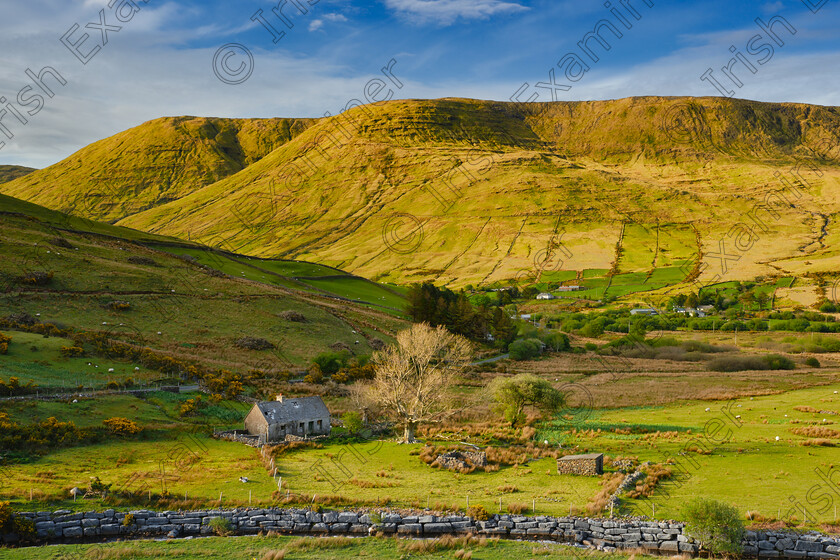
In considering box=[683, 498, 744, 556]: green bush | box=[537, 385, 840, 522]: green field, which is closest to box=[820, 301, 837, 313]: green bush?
box=[537, 385, 840, 522]: green field

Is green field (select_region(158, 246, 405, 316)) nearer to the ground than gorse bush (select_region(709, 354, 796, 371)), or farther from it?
farther from it

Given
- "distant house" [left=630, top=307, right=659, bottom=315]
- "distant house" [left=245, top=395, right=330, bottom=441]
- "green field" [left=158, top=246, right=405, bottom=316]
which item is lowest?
"distant house" [left=245, top=395, right=330, bottom=441]

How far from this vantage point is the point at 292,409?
4766 centimetres

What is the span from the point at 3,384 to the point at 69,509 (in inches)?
814

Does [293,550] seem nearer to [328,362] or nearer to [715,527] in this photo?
[715,527]

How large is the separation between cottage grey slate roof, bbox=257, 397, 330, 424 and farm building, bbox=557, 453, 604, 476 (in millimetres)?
21558

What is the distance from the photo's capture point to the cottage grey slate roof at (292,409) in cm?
4617

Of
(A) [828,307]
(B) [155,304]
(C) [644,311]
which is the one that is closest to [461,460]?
(B) [155,304]

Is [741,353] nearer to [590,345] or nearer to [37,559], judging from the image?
[590,345]

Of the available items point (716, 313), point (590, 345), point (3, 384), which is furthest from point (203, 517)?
point (716, 313)

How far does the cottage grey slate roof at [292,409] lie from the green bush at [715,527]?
31.3 meters

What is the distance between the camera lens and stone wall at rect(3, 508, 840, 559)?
25438 mm

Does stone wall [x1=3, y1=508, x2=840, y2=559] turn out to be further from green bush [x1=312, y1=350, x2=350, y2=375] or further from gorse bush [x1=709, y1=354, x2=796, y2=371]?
gorse bush [x1=709, y1=354, x2=796, y2=371]

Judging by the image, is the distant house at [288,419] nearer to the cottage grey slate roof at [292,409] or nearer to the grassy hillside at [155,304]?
the cottage grey slate roof at [292,409]
